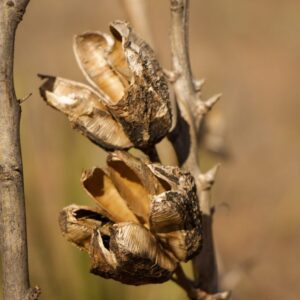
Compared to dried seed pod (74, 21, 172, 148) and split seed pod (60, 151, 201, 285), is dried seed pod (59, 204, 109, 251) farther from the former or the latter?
dried seed pod (74, 21, 172, 148)

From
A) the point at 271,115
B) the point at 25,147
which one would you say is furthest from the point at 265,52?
the point at 25,147

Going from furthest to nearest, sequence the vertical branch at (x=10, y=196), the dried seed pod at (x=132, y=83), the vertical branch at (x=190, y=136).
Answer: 1. the vertical branch at (x=190, y=136)
2. the dried seed pod at (x=132, y=83)
3. the vertical branch at (x=10, y=196)

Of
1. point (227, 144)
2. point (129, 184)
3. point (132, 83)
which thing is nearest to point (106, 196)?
point (129, 184)

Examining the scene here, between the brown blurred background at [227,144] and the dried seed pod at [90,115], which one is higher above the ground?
the dried seed pod at [90,115]

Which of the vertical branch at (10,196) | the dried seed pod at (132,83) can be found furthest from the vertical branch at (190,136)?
the vertical branch at (10,196)

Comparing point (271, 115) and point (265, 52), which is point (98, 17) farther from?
point (271, 115)

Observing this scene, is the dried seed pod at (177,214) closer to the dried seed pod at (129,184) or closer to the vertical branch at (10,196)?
the dried seed pod at (129,184)

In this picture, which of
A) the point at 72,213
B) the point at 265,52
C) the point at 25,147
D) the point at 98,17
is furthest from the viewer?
the point at 98,17

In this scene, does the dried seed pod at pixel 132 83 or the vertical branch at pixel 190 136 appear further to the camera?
the vertical branch at pixel 190 136
